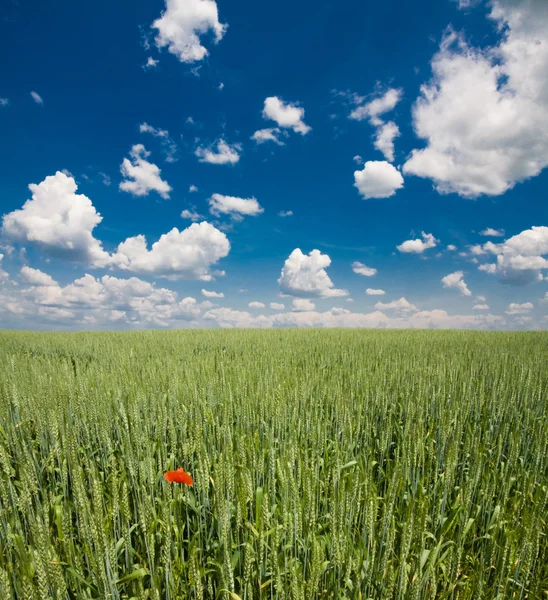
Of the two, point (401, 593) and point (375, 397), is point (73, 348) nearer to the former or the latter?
point (375, 397)

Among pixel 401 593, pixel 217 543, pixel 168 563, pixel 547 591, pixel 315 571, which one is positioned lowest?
pixel 547 591

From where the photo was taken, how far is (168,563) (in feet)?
5.52

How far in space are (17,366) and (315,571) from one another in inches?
293

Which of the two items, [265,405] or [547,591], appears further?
[265,405]

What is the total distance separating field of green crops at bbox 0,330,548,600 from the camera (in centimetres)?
172

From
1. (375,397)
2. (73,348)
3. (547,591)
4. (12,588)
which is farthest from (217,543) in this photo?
(73,348)

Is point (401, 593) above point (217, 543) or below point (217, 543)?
above

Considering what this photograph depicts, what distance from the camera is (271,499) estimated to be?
8.90ft

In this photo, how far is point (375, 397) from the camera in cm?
477

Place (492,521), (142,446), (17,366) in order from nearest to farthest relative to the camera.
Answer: (492,521), (142,446), (17,366)

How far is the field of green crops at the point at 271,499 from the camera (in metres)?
1.72

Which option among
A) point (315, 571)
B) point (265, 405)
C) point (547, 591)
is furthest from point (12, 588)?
point (547, 591)

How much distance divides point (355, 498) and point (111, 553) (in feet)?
4.36

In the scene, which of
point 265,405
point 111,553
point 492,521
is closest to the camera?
point 111,553
